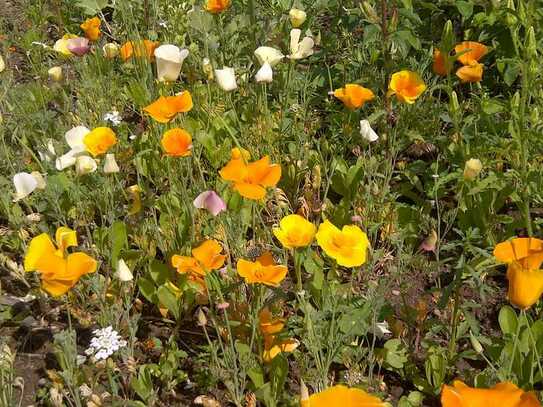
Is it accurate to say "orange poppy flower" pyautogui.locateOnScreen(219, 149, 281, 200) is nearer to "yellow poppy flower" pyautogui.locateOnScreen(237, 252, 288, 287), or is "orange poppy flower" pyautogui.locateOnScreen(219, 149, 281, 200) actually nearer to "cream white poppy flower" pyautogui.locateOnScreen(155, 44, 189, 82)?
"yellow poppy flower" pyautogui.locateOnScreen(237, 252, 288, 287)

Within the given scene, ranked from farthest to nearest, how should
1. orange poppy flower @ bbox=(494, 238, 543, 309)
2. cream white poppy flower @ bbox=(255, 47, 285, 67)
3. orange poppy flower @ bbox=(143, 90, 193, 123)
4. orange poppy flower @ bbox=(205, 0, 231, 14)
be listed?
orange poppy flower @ bbox=(205, 0, 231, 14), cream white poppy flower @ bbox=(255, 47, 285, 67), orange poppy flower @ bbox=(143, 90, 193, 123), orange poppy flower @ bbox=(494, 238, 543, 309)

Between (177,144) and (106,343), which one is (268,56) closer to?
(177,144)

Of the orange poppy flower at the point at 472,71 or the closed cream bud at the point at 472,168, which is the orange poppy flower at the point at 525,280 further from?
the orange poppy flower at the point at 472,71

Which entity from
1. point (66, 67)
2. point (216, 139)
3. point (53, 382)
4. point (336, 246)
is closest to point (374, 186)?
point (336, 246)

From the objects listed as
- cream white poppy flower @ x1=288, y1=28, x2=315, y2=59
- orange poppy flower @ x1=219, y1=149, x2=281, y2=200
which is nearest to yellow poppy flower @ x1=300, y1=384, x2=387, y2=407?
orange poppy flower @ x1=219, y1=149, x2=281, y2=200

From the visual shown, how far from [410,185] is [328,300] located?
918mm

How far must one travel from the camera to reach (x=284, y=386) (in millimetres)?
1869

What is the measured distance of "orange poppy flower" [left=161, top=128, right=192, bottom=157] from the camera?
1.95 meters

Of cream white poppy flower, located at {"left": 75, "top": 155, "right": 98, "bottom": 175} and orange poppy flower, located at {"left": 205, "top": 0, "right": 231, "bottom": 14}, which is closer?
cream white poppy flower, located at {"left": 75, "top": 155, "right": 98, "bottom": 175}

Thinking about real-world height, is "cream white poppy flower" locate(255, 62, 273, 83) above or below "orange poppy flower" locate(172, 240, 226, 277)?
above

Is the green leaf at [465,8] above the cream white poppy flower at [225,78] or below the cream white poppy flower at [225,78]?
above

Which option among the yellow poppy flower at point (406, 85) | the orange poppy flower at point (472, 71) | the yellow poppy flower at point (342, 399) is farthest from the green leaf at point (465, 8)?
the yellow poppy flower at point (342, 399)

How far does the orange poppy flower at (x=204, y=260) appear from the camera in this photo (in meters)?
1.72

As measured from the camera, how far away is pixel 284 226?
67.9 inches
